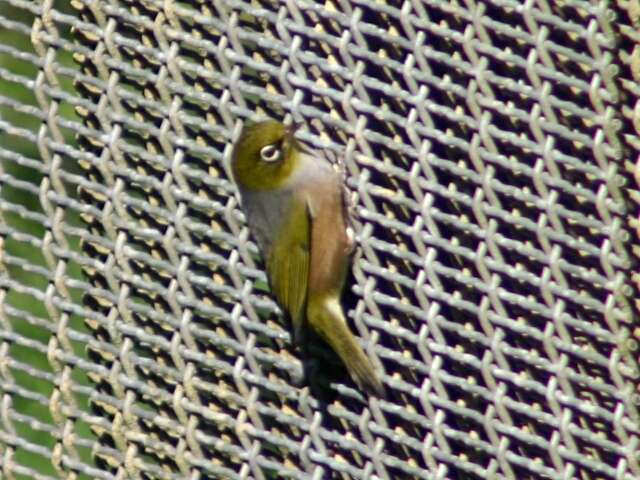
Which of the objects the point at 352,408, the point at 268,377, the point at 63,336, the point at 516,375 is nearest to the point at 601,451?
the point at 516,375

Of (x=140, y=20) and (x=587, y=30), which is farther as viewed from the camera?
(x=140, y=20)

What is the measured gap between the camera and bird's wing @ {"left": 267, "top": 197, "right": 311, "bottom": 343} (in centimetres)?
330

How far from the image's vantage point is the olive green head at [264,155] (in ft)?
10.8

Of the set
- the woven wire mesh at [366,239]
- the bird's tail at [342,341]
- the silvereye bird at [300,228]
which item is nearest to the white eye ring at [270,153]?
the silvereye bird at [300,228]

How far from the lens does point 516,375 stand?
121 inches

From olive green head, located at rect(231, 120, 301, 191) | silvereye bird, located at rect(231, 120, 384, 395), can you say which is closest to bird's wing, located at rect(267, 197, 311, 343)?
silvereye bird, located at rect(231, 120, 384, 395)

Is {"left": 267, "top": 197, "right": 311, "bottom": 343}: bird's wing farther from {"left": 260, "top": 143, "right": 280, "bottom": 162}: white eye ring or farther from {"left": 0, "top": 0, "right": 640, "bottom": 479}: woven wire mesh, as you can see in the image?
{"left": 260, "top": 143, "right": 280, "bottom": 162}: white eye ring

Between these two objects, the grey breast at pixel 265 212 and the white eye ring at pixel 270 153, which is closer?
the grey breast at pixel 265 212

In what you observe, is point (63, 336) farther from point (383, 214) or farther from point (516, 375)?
point (516, 375)

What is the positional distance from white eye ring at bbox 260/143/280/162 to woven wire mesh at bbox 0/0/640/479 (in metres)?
0.17

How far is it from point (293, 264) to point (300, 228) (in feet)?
0.82

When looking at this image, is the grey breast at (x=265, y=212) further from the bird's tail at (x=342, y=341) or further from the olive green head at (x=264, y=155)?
the bird's tail at (x=342, y=341)

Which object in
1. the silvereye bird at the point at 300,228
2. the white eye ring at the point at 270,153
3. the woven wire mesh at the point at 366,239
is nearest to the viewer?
the woven wire mesh at the point at 366,239

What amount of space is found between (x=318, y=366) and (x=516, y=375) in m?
0.51
